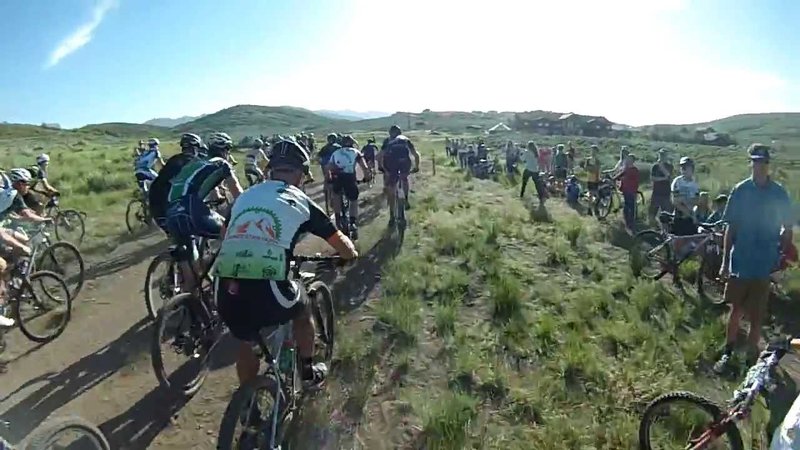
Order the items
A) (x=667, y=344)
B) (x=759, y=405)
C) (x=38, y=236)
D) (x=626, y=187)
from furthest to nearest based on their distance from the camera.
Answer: (x=626, y=187) < (x=38, y=236) < (x=667, y=344) < (x=759, y=405)

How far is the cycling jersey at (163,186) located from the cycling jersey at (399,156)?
5.76 meters

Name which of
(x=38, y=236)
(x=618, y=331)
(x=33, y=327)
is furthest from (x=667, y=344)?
(x=38, y=236)

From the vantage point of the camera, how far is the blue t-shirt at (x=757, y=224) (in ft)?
18.9

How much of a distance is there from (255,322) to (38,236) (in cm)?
543

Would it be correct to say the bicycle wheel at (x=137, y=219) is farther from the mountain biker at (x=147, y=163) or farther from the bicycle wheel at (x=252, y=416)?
the bicycle wheel at (x=252, y=416)

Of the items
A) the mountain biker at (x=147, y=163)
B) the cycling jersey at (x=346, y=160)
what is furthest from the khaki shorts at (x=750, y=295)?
the mountain biker at (x=147, y=163)

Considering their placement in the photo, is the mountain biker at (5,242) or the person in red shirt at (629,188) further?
the person in red shirt at (629,188)

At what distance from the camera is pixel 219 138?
679cm

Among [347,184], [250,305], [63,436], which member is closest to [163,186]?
[250,305]

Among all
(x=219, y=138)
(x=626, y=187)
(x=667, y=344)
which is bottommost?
(x=667, y=344)

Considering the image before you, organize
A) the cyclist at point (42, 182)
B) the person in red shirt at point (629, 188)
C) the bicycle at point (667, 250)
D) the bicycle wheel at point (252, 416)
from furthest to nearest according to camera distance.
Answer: the person in red shirt at point (629, 188)
the cyclist at point (42, 182)
the bicycle at point (667, 250)
the bicycle wheel at point (252, 416)

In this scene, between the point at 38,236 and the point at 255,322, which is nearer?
the point at 255,322

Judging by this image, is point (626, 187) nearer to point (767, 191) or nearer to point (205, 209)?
point (767, 191)

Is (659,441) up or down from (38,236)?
down
